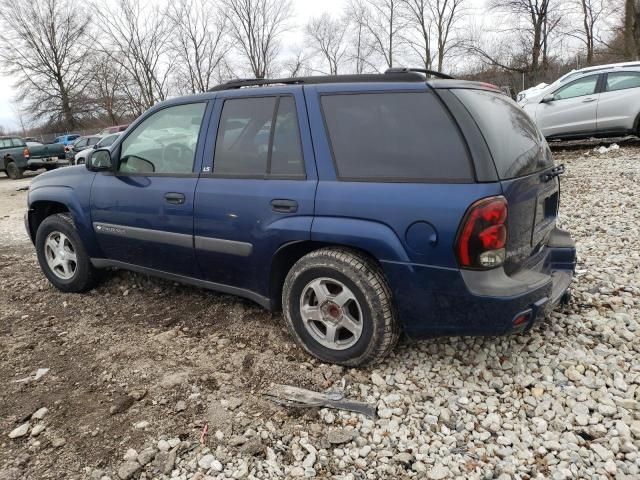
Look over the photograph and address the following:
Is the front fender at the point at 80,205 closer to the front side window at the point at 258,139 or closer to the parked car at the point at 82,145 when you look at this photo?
the front side window at the point at 258,139

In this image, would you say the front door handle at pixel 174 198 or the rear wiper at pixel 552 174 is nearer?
the rear wiper at pixel 552 174

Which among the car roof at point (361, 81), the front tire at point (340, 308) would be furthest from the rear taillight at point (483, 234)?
the car roof at point (361, 81)

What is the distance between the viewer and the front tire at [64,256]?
412 centimetres

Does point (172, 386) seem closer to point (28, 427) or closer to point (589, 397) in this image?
point (28, 427)

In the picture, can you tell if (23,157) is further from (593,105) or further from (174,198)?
(593,105)

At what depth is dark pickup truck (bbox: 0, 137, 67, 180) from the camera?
682 inches

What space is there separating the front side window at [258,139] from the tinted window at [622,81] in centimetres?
931

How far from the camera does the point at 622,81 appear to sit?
9.44 metres

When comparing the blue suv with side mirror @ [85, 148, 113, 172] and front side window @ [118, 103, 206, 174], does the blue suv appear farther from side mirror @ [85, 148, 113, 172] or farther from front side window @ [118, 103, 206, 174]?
side mirror @ [85, 148, 113, 172]

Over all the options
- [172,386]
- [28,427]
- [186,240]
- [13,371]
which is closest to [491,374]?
[172,386]

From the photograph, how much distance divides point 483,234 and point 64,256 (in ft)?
Result: 12.3

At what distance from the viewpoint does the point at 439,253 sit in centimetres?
238

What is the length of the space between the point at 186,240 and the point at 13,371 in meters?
1.41

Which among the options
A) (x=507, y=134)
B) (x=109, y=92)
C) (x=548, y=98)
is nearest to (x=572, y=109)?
(x=548, y=98)
